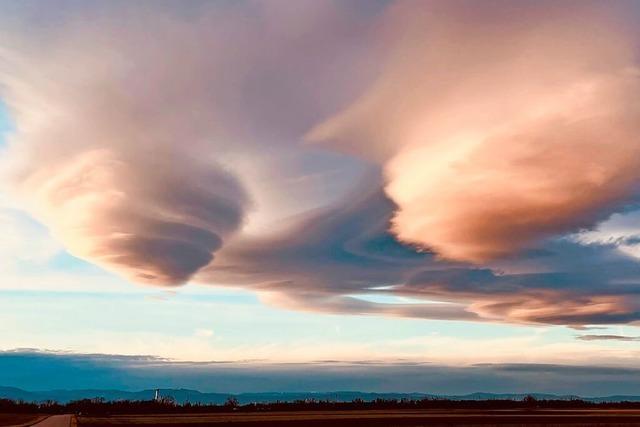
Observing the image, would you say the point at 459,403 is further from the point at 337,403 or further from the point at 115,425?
the point at 115,425

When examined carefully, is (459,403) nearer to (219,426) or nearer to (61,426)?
(219,426)

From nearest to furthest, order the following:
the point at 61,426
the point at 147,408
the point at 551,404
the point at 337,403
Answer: the point at 61,426 < the point at 147,408 < the point at 337,403 < the point at 551,404

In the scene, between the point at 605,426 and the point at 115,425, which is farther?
the point at 605,426

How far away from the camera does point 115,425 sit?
238 ft

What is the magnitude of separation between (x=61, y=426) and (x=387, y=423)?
33984 millimetres

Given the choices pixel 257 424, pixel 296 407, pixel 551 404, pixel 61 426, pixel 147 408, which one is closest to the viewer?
pixel 61 426

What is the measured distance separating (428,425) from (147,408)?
6562 cm

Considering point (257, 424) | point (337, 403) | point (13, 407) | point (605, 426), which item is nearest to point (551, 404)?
point (337, 403)

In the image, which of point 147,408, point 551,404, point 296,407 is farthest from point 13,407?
point 551,404

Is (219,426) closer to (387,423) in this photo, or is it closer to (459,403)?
(387,423)

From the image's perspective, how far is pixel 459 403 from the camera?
5773 inches

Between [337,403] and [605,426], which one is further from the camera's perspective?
[337,403]

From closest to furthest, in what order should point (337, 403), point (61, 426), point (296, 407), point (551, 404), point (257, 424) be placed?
point (61, 426), point (257, 424), point (296, 407), point (337, 403), point (551, 404)

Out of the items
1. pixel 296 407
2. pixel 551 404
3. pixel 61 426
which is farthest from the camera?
pixel 551 404
